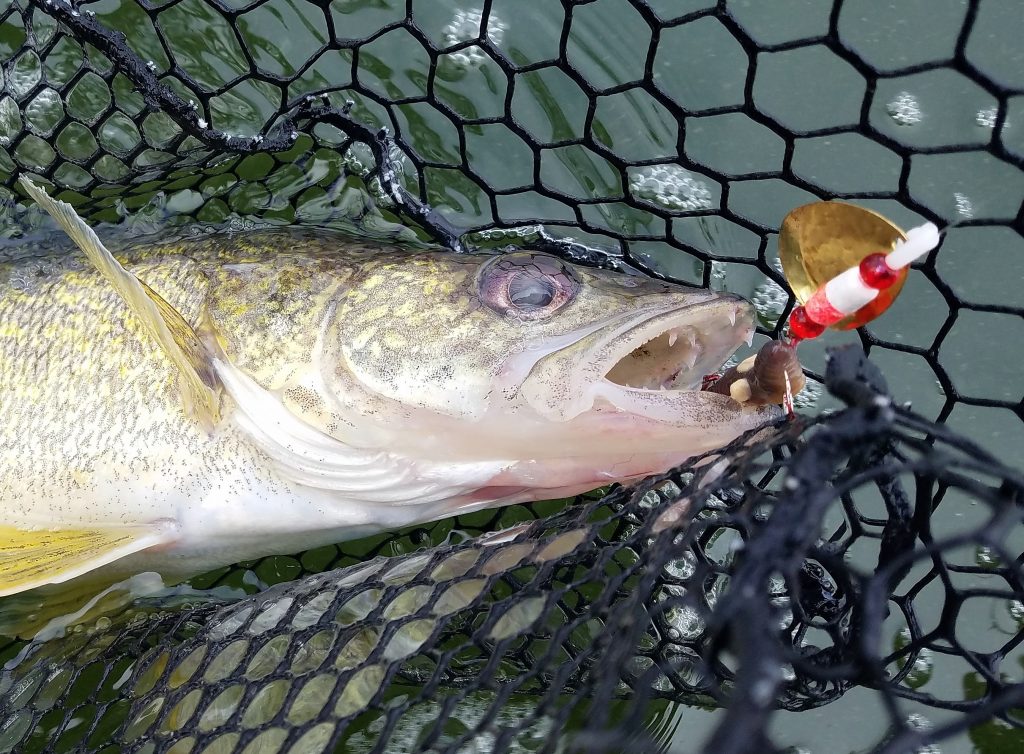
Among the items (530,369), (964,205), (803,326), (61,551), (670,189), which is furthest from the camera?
(670,189)

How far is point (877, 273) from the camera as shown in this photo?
6.93ft

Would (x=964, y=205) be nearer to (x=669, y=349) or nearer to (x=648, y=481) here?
(x=669, y=349)

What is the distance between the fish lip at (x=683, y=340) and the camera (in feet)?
7.98

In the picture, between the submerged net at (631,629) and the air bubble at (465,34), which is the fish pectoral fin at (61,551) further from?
Answer: the air bubble at (465,34)

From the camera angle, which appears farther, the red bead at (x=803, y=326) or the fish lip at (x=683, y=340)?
the fish lip at (x=683, y=340)

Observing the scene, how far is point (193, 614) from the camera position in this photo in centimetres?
290

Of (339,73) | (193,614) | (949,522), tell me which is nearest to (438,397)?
(193,614)

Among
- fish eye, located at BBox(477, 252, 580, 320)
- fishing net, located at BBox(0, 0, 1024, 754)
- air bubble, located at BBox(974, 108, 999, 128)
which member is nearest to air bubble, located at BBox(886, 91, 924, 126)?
fishing net, located at BBox(0, 0, 1024, 754)

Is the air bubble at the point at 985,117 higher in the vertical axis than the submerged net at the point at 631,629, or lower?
higher

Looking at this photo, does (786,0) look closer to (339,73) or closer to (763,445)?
(339,73)

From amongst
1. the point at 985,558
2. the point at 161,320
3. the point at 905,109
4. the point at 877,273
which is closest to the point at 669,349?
the point at 877,273

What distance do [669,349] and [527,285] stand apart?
46 cm

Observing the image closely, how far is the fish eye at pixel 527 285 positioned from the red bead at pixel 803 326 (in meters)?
0.65

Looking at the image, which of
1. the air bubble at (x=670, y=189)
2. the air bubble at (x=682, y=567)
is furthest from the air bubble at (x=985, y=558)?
the air bubble at (x=670, y=189)
